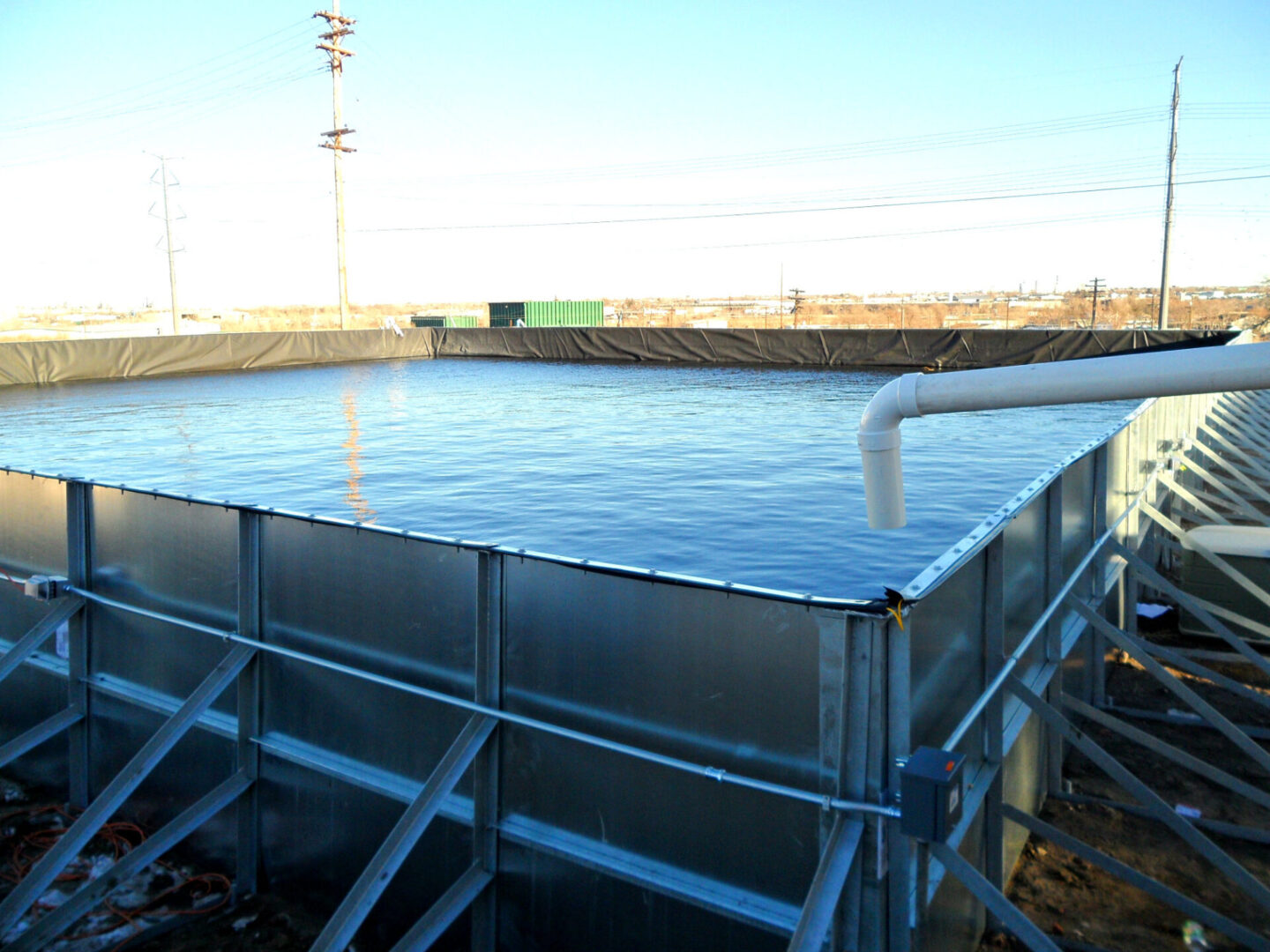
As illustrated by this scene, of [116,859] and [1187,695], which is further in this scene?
[116,859]

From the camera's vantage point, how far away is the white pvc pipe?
6.65 ft

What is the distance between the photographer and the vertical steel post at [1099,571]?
7875 mm

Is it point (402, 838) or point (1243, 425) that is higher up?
point (1243, 425)

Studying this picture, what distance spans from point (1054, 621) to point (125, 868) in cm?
573

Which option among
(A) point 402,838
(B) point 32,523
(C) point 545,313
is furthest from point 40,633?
(C) point 545,313

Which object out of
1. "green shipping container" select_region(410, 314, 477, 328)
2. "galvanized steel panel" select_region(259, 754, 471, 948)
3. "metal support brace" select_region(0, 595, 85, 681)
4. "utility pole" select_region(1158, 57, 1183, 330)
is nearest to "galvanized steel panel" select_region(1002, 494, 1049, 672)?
"galvanized steel panel" select_region(259, 754, 471, 948)

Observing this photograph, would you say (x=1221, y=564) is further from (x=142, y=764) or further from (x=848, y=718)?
(x=142, y=764)

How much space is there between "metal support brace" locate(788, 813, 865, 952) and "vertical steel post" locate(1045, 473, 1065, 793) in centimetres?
325

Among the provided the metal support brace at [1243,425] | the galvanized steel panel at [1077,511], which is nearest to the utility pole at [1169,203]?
the metal support brace at [1243,425]

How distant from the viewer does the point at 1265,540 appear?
986 centimetres

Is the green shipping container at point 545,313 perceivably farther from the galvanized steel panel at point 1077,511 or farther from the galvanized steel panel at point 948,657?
the galvanized steel panel at point 948,657

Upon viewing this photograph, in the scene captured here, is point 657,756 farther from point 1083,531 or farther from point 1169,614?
point 1169,614

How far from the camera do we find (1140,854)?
629 cm

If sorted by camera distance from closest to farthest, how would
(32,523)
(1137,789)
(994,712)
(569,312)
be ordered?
1. (1137,789)
2. (994,712)
3. (32,523)
4. (569,312)
